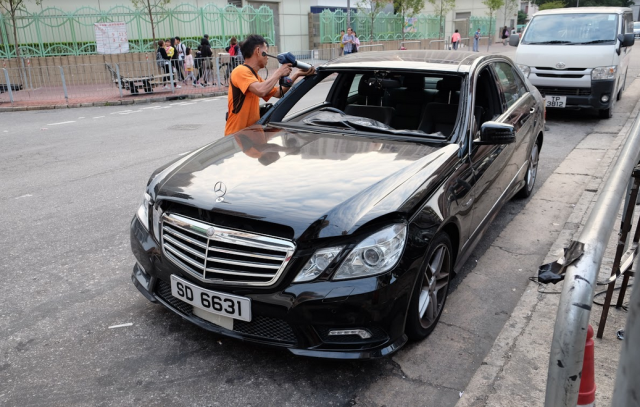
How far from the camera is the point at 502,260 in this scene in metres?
4.49

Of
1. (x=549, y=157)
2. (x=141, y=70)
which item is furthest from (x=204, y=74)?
(x=549, y=157)

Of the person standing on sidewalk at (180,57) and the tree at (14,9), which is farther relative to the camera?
the person standing on sidewalk at (180,57)

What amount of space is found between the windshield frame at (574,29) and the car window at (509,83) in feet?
18.5

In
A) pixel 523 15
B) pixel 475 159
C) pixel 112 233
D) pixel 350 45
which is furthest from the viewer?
pixel 523 15

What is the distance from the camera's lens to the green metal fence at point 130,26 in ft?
67.1

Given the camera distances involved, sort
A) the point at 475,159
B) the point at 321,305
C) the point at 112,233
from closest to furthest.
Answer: the point at 321,305 < the point at 475,159 < the point at 112,233

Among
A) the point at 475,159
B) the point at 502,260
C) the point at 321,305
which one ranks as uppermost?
the point at 475,159

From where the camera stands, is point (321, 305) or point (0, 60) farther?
point (0, 60)

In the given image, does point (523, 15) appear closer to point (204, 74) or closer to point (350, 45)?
point (350, 45)

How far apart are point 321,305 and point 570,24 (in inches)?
401

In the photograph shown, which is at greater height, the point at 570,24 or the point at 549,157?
the point at 570,24

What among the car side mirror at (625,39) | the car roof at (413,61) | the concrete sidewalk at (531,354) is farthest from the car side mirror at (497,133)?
the car side mirror at (625,39)

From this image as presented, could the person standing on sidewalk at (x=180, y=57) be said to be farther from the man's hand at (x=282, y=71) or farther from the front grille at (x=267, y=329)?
the front grille at (x=267, y=329)

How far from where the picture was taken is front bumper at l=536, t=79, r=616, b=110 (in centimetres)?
975
